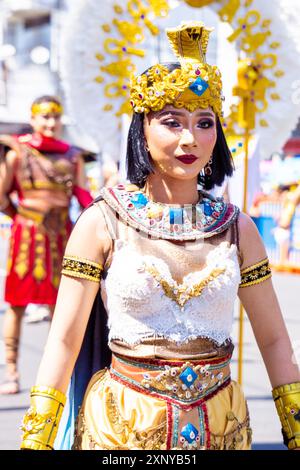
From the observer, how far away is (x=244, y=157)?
450 cm

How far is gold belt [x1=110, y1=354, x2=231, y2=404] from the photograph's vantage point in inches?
91.1

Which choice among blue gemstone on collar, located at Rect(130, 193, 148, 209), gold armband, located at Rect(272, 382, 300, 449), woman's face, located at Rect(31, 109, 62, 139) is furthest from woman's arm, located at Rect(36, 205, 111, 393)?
woman's face, located at Rect(31, 109, 62, 139)

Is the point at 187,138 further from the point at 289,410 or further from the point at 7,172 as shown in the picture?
the point at 7,172

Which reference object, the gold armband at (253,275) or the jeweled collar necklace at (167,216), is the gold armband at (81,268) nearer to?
the jeweled collar necklace at (167,216)

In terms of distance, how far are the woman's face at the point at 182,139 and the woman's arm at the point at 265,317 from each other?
0.24 metres

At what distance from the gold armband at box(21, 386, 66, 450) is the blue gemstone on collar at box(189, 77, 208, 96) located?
3.01 ft

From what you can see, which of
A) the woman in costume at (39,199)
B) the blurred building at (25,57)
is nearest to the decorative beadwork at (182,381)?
the woman in costume at (39,199)

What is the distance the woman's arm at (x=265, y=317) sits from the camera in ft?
8.02

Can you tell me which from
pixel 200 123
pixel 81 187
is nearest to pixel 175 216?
pixel 200 123

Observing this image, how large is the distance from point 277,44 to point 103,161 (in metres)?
3.17

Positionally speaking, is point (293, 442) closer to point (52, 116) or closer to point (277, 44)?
point (277, 44)

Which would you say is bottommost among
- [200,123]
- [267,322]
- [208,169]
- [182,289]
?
[267,322]

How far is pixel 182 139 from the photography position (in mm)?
2377

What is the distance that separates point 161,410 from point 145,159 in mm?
712
